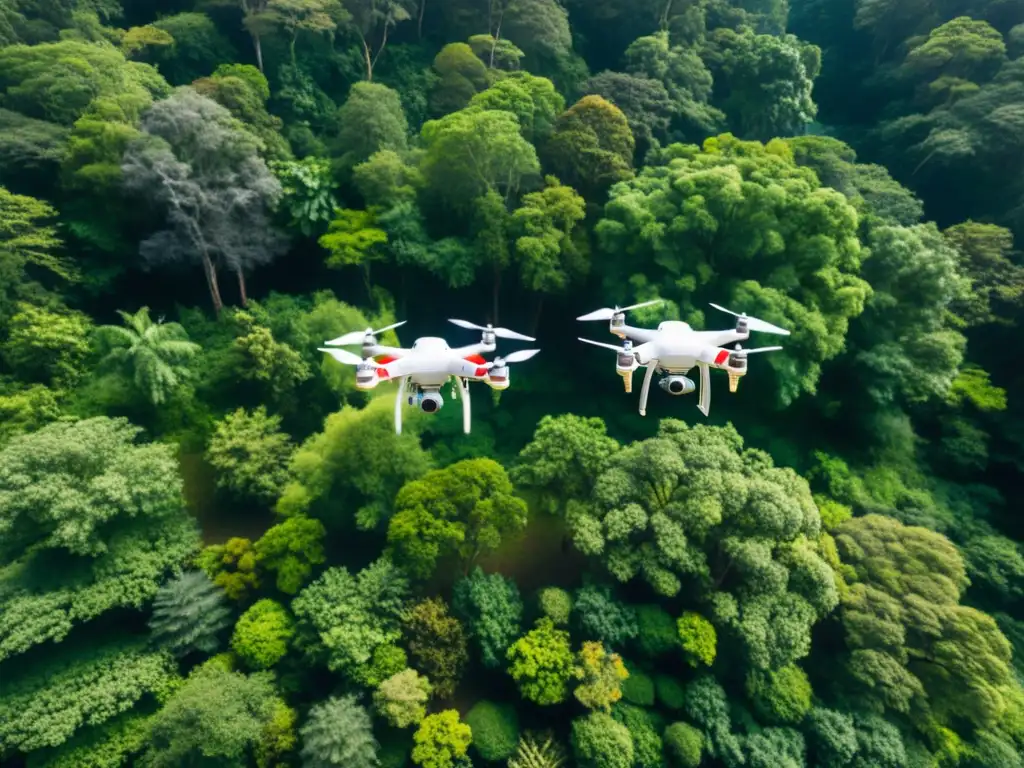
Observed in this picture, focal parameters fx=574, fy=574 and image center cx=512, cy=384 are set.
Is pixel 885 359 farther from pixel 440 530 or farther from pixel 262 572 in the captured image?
pixel 262 572

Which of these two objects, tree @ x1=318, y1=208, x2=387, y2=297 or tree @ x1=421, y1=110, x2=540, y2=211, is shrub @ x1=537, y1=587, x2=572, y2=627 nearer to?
tree @ x1=318, y1=208, x2=387, y2=297

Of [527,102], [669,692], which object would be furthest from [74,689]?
[527,102]

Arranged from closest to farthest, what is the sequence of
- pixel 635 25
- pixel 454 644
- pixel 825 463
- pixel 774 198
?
pixel 454 644 → pixel 774 198 → pixel 825 463 → pixel 635 25

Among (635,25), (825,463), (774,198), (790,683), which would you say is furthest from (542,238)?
(635,25)

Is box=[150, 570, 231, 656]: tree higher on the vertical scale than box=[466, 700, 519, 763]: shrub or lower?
higher

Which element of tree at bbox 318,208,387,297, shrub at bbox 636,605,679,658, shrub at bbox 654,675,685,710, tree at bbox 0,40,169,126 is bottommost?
shrub at bbox 654,675,685,710

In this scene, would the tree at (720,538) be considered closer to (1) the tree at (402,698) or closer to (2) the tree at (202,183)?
(1) the tree at (402,698)

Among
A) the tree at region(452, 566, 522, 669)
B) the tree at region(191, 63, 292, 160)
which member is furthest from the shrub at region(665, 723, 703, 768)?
the tree at region(191, 63, 292, 160)
